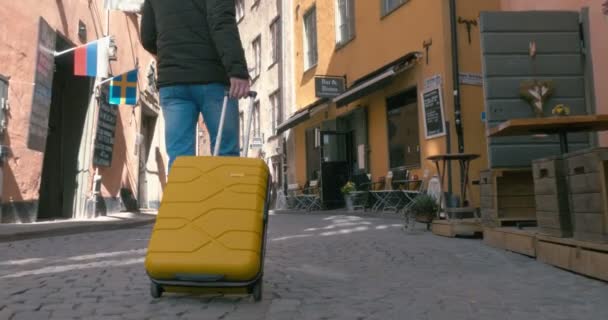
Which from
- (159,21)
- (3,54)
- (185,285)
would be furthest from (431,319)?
(3,54)

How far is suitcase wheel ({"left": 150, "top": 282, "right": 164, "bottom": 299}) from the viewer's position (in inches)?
108

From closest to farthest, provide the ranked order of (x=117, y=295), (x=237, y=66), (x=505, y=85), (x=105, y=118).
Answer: (x=117, y=295)
(x=237, y=66)
(x=505, y=85)
(x=105, y=118)

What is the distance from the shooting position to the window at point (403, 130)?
11113 mm

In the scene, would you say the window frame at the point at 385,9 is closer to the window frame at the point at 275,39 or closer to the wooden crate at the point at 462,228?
the wooden crate at the point at 462,228

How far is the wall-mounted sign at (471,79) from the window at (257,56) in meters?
13.0

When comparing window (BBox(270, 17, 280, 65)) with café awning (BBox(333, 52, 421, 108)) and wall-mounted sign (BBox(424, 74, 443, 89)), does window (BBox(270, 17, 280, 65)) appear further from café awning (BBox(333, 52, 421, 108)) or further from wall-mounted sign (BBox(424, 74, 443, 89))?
wall-mounted sign (BBox(424, 74, 443, 89))

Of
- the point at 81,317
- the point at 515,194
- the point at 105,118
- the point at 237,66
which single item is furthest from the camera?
the point at 105,118

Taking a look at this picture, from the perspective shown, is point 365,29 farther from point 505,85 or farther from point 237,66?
point 237,66

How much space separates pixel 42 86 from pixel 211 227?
7.72m

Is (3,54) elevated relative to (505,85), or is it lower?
elevated

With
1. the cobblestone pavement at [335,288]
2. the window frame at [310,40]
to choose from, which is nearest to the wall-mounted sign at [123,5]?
the window frame at [310,40]

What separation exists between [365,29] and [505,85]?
7441mm

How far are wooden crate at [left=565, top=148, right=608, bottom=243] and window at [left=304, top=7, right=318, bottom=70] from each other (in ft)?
42.5

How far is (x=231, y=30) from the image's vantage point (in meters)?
3.28
